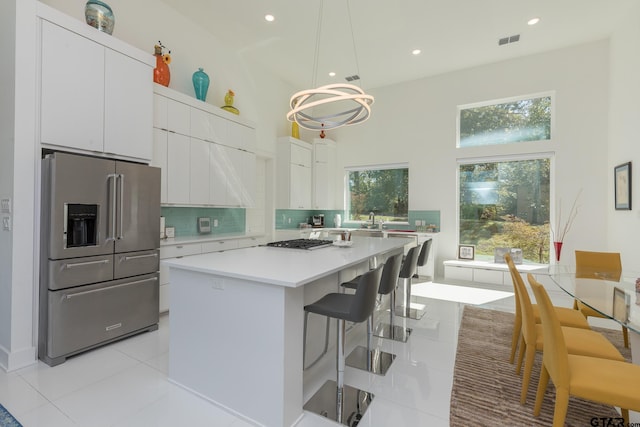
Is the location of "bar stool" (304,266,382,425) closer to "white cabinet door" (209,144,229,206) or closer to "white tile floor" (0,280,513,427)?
"white tile floor" (0,280,513,427)

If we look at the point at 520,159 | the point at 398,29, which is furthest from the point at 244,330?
the point at 520,159

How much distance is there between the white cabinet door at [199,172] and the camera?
13.4 feet

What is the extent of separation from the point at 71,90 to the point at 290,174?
146 inches

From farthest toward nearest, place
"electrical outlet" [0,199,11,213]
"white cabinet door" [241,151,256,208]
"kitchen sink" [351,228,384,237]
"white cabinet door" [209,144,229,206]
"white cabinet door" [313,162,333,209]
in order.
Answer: "white cabinet door" [313,162,333,209], "kitchen sink" [351,228,384,237], "white cabinet door" [241,151,256,208], "white cabinet door" [209,144,229,206], "electrical outlet" [0,199,11,213]

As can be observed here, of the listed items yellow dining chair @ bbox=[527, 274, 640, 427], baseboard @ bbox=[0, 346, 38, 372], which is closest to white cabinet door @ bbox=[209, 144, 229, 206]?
baseboard @ bbox=[0, 346, 38, 372]

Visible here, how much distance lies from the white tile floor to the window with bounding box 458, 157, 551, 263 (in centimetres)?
343

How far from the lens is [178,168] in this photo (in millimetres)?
3871

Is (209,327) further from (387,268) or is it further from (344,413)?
(387,268)

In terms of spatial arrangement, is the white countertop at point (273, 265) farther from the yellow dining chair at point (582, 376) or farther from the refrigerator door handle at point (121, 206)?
the yellow dining chair at point (582, 376)

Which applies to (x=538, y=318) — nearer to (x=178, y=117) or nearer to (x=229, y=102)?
(x=178, y=117)

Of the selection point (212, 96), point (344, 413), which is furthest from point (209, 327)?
point (212, 96)

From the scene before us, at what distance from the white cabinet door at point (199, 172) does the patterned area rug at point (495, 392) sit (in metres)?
3.64

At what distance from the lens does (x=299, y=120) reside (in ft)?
12.3

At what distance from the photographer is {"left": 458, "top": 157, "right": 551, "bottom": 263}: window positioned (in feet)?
16.9
